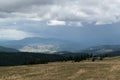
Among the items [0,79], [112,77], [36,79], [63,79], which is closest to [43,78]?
[36,79]

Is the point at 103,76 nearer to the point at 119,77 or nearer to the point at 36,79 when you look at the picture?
the point at 119,77

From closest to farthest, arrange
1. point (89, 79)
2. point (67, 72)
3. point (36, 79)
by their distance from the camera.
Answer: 1. point (89, 79)
2. point (36, 79)
3. point (67, 72)

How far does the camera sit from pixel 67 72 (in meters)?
62.7

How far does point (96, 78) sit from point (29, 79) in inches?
523

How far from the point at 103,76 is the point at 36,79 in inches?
510

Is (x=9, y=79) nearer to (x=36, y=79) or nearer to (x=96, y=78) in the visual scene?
(x=36, y=79)

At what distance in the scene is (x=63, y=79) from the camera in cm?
5247

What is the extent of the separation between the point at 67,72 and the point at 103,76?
11.3 metres

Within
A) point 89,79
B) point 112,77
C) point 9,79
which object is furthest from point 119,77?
point 9,79

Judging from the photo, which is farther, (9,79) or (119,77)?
(9,79)

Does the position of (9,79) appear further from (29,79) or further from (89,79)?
(89,79)

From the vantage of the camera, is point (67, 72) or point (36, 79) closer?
point (36, 79)

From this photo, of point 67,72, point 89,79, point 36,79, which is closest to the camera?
point 89,79

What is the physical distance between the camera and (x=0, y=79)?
190 ft
